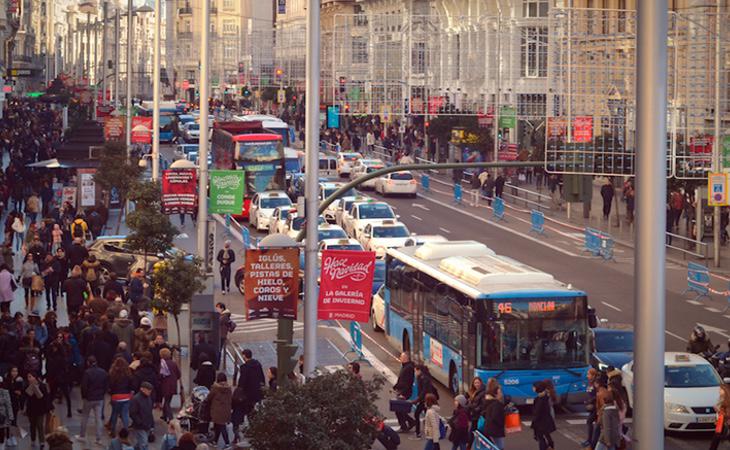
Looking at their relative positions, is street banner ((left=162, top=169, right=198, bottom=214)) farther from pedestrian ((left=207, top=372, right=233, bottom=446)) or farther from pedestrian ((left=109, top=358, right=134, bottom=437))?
pedestrian ((left=207, top=372, right=233, bottom=446))

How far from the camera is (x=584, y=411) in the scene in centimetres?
2620

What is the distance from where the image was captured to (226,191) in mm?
33156

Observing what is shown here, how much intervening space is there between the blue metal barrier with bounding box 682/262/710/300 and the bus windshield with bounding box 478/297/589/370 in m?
14.6

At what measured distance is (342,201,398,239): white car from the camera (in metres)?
50.3

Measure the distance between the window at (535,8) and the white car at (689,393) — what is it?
5729cm

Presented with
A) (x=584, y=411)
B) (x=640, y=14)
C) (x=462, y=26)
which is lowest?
(x=584, y=411)

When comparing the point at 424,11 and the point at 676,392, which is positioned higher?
the point at 424,11

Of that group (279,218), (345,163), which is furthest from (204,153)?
(345,163)

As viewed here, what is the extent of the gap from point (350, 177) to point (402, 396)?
48.3 metres

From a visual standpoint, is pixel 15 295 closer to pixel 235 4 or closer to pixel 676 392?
pixel 676 392

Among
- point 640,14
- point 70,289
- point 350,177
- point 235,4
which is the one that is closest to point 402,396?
point 70,289

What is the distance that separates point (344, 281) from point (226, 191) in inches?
550

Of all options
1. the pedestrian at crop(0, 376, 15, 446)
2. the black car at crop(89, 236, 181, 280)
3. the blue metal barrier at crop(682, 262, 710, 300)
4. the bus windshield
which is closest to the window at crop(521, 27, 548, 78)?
the blue metal barrier at crop(682, 262, 710, 300)

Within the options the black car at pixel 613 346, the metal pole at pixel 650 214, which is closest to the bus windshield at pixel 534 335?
the black car at pixel 613 346
